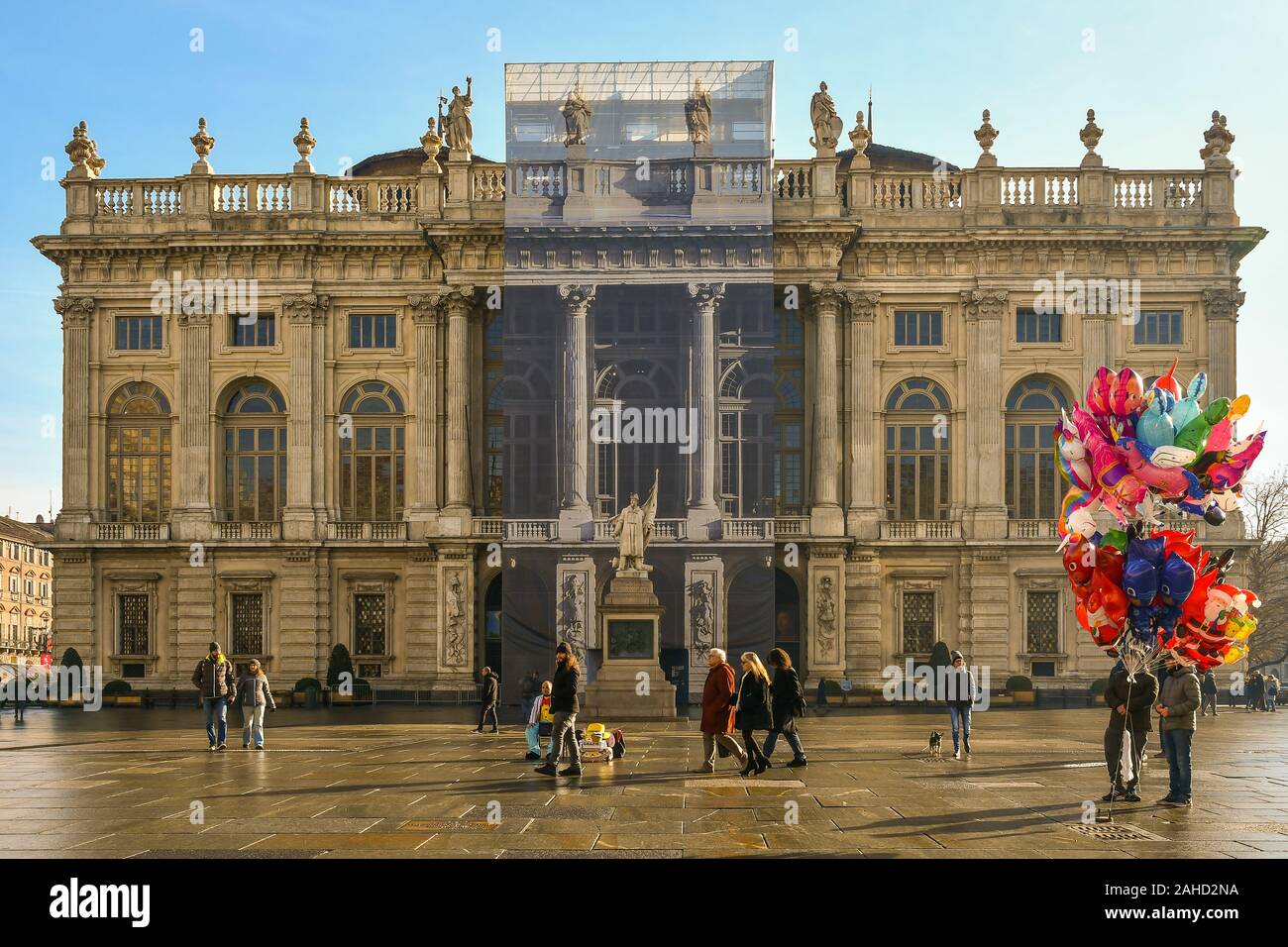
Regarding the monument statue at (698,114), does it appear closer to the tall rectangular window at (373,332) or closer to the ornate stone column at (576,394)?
the ornate stone column at (576,394)

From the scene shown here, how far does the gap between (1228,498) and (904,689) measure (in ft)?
99.8

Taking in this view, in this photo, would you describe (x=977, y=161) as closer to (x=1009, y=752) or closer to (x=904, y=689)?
(x=904, y=689)

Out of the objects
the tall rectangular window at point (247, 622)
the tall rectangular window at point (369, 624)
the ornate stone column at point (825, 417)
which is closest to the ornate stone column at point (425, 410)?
the tall rectangular window at point (369, 624)

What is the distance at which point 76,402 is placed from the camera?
51.2 metres

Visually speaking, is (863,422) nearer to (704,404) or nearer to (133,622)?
(704,404)

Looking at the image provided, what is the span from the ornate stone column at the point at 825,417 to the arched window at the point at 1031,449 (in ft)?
20.8

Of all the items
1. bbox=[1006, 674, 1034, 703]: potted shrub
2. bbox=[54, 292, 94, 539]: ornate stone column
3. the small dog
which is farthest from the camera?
bbox=[54, 292, 94, 539]: ornate stone column

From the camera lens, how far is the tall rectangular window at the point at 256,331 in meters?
51.4

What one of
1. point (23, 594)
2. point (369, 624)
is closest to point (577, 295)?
point (369, 624)

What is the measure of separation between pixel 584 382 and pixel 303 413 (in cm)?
1031

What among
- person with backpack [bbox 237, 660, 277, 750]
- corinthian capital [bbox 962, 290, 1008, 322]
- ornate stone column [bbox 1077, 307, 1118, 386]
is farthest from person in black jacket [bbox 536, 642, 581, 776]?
ornate stone column [bbox 1077, 307, 1118, 386]

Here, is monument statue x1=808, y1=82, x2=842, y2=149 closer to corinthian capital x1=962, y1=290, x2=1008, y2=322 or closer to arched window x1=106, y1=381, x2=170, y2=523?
corinthian capital x1=962, y1=290, x2=1008, y2=322

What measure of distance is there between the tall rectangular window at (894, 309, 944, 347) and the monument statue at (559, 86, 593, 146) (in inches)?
517

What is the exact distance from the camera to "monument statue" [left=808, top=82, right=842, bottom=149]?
1977 inches
